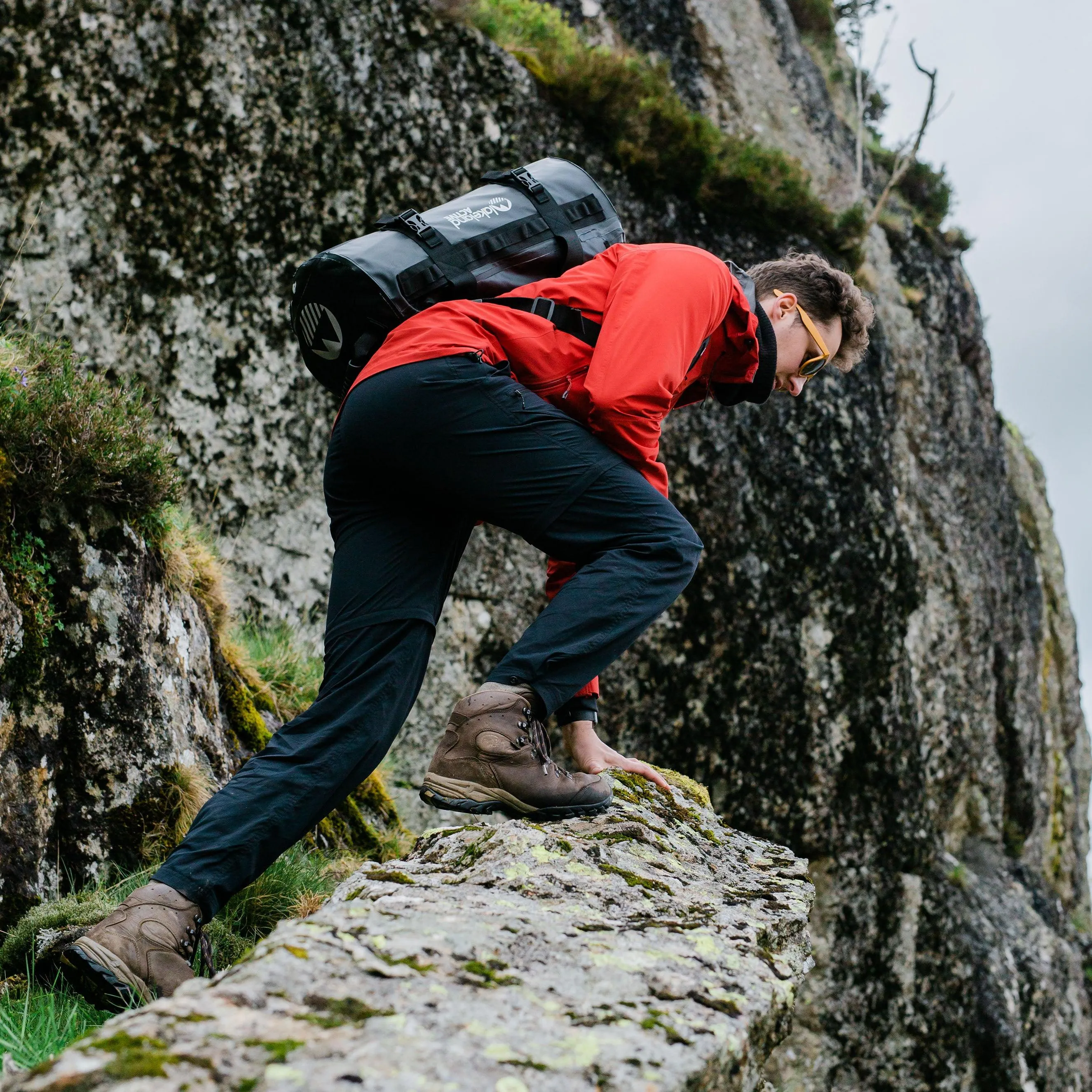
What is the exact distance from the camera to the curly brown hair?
3348mm

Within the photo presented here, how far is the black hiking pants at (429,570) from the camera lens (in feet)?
8.69

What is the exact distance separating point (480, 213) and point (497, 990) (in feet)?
7.56

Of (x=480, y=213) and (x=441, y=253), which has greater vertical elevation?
(x=480, y=213)

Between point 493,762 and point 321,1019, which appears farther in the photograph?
point 493,762

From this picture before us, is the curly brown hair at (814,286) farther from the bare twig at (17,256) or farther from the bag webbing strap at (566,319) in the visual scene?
the bare twig at (17,256)

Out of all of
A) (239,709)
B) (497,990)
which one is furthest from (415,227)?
(239,709)

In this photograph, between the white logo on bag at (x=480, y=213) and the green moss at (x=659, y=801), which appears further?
the green moss at (x=659, y=801)

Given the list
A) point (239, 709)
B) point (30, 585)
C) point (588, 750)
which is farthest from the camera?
point (239, 709)

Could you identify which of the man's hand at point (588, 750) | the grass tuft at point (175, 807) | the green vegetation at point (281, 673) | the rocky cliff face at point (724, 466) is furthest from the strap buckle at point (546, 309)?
the rocky cliff face at point (724, 466)

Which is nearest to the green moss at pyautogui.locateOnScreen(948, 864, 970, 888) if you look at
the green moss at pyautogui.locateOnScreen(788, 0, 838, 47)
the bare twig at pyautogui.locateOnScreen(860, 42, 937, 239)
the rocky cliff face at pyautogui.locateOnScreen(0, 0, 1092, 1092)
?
the rocky cliff face at pyautogui.locateOnScreen(0, 0, 1092, 1092)

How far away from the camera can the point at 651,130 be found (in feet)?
30.3

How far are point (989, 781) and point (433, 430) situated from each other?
37.7 ft

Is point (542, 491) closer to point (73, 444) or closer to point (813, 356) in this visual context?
point (813, 356)

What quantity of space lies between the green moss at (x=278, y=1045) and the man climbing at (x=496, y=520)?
3.88 feet
